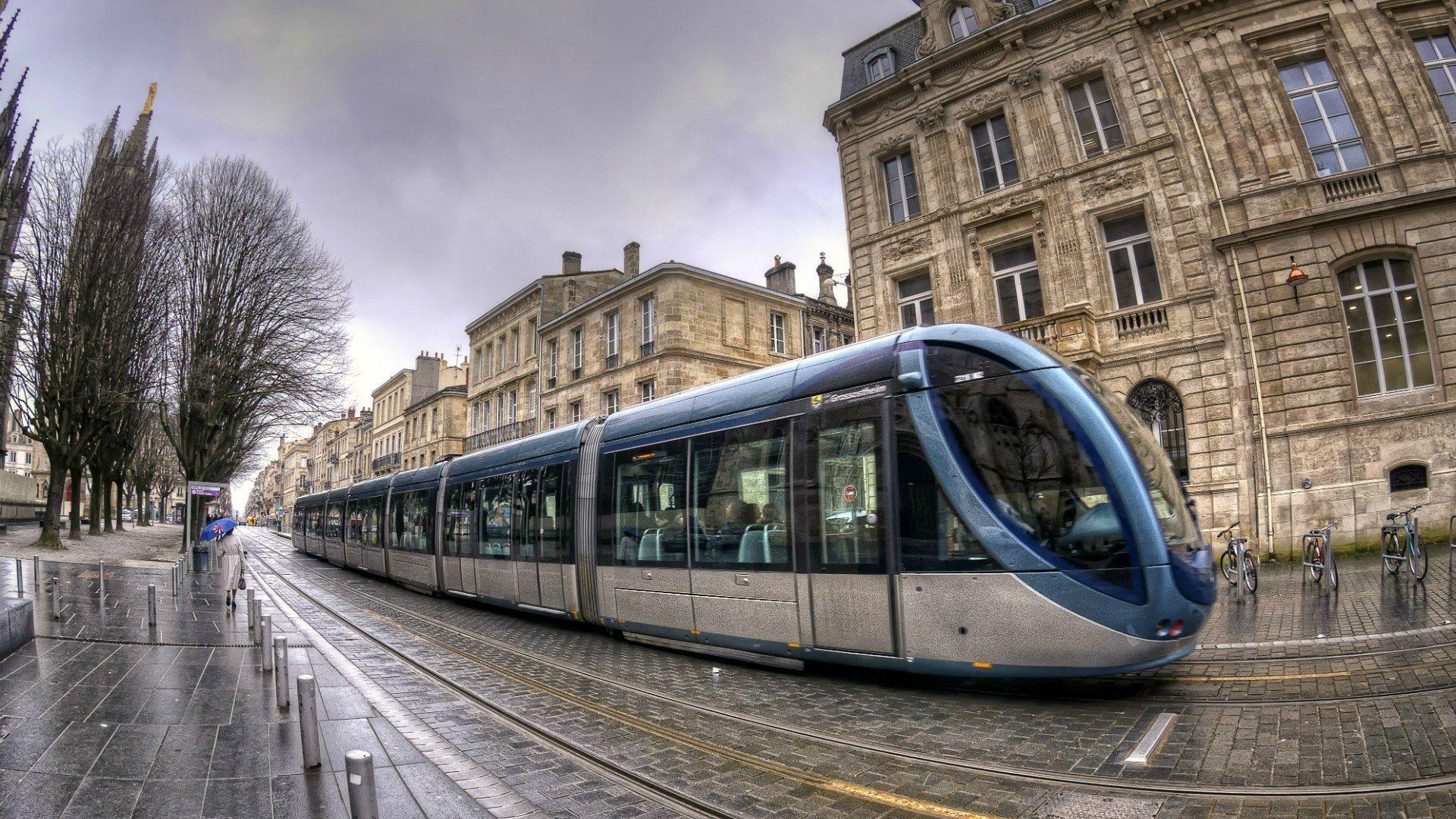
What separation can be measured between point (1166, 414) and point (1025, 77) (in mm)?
8361

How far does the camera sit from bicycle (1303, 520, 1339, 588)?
27.5ft

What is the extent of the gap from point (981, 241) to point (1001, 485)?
39.8 feet

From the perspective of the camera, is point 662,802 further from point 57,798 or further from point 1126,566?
point 1126,566

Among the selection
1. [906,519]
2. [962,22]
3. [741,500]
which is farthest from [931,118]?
[906,519]

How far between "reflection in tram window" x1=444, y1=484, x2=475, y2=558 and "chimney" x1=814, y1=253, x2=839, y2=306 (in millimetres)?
21519

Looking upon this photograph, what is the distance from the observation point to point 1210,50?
13.6 meters

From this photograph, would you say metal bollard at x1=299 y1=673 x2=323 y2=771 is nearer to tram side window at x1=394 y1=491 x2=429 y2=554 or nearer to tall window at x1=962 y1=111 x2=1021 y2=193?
tram side window at x1=394 y1=491 x2=429 y2=554

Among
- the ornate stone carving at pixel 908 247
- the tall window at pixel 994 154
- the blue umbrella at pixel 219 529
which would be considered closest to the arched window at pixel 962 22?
the tall window at pixel 994 154

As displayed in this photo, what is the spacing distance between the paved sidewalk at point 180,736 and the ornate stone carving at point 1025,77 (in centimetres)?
1722

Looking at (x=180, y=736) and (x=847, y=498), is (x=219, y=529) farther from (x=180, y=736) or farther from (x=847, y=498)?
(x=847, y=498)

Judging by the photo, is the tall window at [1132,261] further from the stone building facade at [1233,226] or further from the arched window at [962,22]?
the arched window at [962,22]

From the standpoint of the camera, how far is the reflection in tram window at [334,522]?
68.8 ft

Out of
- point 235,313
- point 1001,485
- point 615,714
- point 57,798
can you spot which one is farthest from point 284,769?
point 235,313

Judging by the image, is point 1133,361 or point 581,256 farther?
point 581,256
